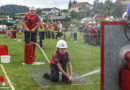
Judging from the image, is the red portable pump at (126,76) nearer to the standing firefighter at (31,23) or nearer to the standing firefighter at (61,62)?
the standing firefighter at (61,62)

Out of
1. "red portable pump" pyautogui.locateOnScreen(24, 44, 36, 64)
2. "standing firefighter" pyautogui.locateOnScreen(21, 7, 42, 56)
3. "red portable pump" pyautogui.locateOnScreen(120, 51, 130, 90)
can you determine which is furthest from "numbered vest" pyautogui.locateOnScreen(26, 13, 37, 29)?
"red portable pump" pyautogui.locateOnScreen(120, 51, 130, 90)

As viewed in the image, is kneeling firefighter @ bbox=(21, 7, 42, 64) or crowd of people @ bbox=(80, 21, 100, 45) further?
crowd of people @ bbox=(80, 21, 100, 45)

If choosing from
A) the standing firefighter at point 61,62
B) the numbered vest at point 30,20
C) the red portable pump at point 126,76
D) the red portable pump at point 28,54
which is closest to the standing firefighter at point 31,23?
the numbered vest at point 30,20

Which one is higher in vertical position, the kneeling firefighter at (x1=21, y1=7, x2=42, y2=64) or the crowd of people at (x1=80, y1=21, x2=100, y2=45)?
the kneeling firefighter at (x1=21, y1=7, x2=42, y2=64)

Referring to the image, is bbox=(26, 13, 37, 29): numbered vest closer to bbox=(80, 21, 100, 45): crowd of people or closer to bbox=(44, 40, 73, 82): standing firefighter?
bbox=(44, 40, 73, 82): standing firefighter

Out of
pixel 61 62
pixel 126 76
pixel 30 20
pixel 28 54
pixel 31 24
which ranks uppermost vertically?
pixel 30 20

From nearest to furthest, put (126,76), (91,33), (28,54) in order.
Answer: (126,76), (28,54), (91,33)

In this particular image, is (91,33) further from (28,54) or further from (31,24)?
(28,54)

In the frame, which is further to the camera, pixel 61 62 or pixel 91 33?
pixel 91 33

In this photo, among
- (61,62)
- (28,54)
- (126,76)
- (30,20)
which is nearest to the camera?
(126,76)

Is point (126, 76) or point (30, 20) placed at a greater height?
point (30, 20)

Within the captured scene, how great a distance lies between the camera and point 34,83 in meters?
5.21

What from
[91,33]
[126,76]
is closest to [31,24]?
[126,76]

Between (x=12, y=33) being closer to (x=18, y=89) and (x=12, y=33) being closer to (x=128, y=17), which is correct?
(x=18, y=89)
